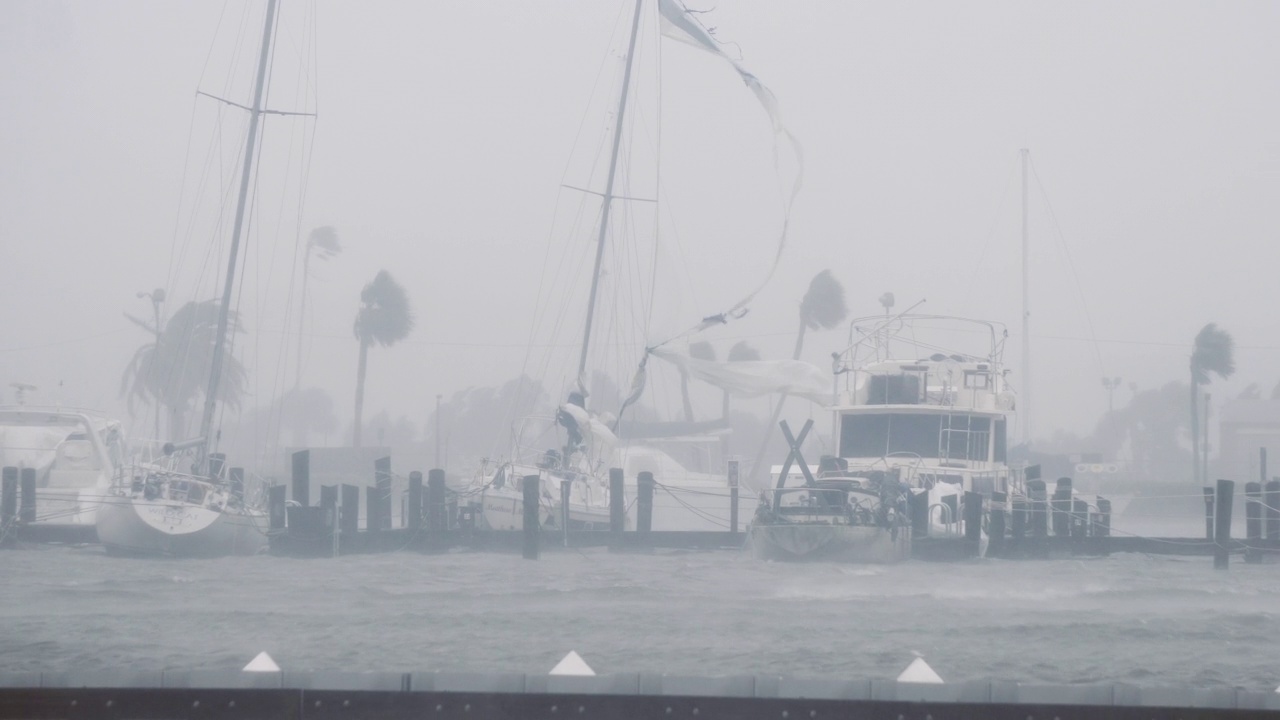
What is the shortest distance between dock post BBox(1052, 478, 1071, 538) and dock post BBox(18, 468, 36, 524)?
11379 millimetres

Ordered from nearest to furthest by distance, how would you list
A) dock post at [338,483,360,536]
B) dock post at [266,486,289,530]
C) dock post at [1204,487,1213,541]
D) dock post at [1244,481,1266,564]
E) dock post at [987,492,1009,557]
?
dock post at [266,486,289,530] < dock post at [338,483,360,536] < dock post at [987,492,1009,557] < dock post at [1244,481,1266,564] < dock post at [1204,487,1213,541]

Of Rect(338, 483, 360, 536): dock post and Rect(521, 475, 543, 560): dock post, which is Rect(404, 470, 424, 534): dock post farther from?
Rect(521, 475, 543, 560): dock post

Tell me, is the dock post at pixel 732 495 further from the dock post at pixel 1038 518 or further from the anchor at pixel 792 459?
the dock post at pixel 1038 518

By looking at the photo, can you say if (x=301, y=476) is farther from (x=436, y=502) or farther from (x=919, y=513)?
(x=919, y=513)

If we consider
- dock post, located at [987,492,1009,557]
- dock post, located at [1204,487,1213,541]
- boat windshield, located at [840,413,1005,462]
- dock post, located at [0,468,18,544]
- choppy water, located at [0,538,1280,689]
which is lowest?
choppy water, located at [0,538,1280,689]

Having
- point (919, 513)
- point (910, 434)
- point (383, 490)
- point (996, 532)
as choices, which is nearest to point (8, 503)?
point (383, 490)

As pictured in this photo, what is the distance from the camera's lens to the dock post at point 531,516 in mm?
12836

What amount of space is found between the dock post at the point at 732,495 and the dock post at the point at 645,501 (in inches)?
2.2

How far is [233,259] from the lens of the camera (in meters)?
13.1

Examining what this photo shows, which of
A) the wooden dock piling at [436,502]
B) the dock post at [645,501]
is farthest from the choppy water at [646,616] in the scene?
the dock post at [645,501]

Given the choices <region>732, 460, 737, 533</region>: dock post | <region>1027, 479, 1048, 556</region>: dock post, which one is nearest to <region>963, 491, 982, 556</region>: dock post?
<region>1027, 479, 1048, 556</region>: dock post

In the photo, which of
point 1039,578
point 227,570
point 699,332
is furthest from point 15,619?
point 1039,578

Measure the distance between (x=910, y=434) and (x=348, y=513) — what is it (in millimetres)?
6335

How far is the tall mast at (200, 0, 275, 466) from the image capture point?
1228cm
